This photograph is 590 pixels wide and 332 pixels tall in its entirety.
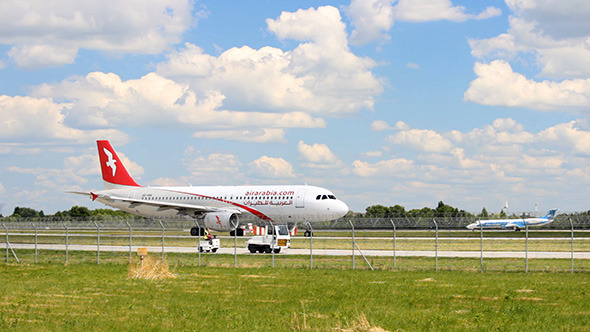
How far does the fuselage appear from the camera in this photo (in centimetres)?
6078

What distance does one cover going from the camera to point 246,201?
64.4 metres

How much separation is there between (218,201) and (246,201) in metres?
3.23

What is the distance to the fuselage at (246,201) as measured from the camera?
6078 centimetres

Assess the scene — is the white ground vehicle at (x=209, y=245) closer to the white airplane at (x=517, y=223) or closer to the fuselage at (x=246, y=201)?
the fuselage at (x=246, y=201)

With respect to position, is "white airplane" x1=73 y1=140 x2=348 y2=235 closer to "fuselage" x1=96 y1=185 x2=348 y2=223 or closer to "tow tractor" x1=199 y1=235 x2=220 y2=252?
"fuselage" x1=96 y1=185 x2=348 y2=223

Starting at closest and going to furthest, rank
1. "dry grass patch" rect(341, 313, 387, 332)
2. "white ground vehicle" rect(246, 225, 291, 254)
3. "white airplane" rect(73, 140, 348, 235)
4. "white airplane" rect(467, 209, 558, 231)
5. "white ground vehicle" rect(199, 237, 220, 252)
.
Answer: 1. "dry grass patch" rect(341, 313, 387, 332)
2. "white ground vehicle" rect(246, 225, 291, 254)
3. "white ground vehicle" rect(199, 237, 220, 252)
4. "white airplane" rect(73, 140, 348, 235)
5. "white airplane" rect(467, 209, 558, 231)

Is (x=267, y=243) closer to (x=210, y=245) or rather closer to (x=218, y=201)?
(x=210, y=245)

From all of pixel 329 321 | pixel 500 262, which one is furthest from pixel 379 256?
pixel 329 321

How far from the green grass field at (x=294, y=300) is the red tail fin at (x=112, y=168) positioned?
4436 cm

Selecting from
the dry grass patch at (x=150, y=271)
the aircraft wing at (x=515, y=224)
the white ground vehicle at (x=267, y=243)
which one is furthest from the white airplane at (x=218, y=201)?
the aircraft wing at (x=515, y=224)

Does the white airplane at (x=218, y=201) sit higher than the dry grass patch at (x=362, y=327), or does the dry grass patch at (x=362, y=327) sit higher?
the white airplane at (x=218, y=201)

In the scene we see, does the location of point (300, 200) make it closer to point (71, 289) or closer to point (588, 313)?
point (71, 289)

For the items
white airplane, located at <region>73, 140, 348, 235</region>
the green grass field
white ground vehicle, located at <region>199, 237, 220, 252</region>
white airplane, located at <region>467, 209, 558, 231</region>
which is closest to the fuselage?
white airplane, located at <region>73, 140, 348, 235</region>

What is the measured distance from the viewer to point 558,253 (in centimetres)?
4400
